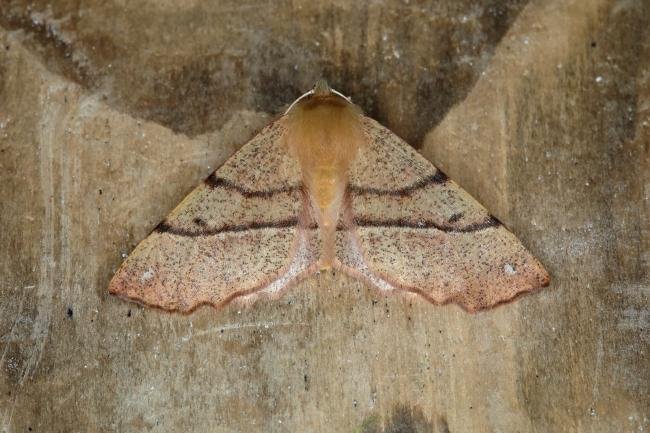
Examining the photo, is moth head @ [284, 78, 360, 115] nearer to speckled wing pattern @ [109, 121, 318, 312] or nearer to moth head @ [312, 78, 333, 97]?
moth head @ [312, 78, 333, 97]

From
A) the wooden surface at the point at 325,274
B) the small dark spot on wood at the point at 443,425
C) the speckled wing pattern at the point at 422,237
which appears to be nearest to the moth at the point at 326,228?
the speckled wing pattern at the point at 422,237

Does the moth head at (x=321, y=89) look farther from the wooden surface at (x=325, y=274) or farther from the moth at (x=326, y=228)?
the wooden surface at (x=325, y=274)

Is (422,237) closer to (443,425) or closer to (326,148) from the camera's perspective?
(326,148)

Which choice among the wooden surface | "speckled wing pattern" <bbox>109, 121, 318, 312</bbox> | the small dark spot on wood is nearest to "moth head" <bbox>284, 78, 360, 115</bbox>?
"speckled wing pattern" <bbox>109, 121, 318, 312</bbox>

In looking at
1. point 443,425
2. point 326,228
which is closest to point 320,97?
point 326,228

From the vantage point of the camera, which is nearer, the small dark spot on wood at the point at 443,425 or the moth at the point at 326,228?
the moth at the point at 326,228

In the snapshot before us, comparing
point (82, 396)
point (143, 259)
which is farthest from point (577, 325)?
point (82, 396)

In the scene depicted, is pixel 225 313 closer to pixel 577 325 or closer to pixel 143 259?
pixel 143 259
